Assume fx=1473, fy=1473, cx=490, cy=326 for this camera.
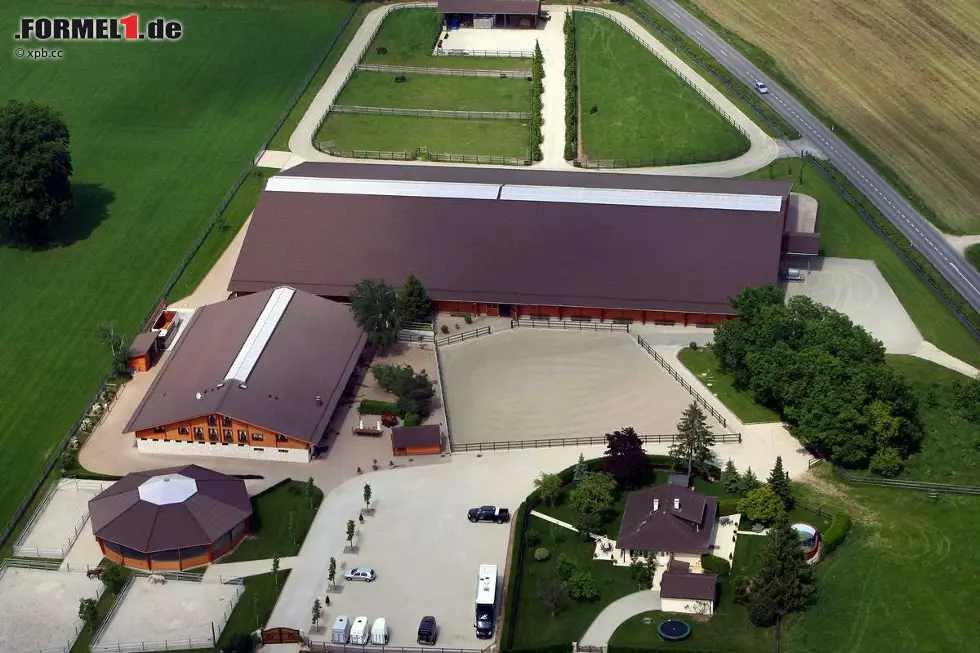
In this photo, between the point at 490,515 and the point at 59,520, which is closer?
the point at 490,515

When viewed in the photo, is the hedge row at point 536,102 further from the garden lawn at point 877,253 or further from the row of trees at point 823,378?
the row of trees at point 823,378

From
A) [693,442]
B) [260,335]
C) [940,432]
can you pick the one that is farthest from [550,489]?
[940,432]

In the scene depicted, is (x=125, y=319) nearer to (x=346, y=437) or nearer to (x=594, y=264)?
(x=346, y=437)

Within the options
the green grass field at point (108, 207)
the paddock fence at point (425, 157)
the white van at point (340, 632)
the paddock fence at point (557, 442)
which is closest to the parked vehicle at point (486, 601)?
the white van at point (340, 632)

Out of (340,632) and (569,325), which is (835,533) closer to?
(340,632)

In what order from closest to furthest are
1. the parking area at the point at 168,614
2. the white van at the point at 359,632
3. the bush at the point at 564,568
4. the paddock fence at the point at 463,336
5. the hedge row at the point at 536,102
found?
the white van at the point at 359,632 → the parking area at the point at 168,614 → the bush at the point at 564,568 → the paddock fence at the point at 463,336 → the hedge row at the point at 536,102

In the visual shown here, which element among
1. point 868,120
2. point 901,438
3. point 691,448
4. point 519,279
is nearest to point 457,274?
point 519,279
